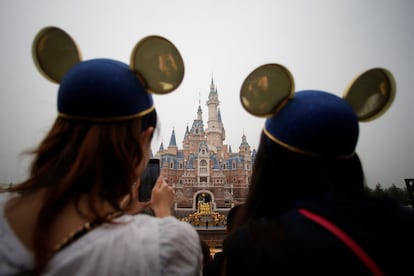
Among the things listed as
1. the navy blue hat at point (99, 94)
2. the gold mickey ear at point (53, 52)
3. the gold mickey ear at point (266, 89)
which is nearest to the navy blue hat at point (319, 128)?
the gold mickey ear at point (266, 89)

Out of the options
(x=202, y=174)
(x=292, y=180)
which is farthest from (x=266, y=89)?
(x=202, y=174)

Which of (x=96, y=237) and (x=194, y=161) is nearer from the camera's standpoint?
(x=96, y=237)

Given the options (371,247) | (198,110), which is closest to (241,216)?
(371,247)

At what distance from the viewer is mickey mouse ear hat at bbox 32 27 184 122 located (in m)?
1.01

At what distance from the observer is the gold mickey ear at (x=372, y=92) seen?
1431mm

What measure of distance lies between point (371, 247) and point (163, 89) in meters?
1.23

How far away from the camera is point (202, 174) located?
2727cm

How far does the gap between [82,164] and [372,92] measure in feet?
5.96

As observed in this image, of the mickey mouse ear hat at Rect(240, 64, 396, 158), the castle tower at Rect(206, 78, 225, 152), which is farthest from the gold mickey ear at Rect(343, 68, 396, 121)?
Result: the castle tower at Rect(206, 78, 225, 152)

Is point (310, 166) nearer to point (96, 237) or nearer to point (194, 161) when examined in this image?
point (96, 237)

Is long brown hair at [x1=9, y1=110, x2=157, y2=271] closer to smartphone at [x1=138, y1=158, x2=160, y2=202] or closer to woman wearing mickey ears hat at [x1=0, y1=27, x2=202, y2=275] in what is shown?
woman wearing mickey ears hat at [x1=0, y1=27, x2=202, y2=275]

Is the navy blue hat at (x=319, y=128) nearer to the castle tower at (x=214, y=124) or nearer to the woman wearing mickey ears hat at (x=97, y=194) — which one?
the woman wearing mickey ears hat at (x=97, y=194)

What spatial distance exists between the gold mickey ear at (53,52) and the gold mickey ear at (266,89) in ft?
3.79

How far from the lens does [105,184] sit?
93 centimetres
